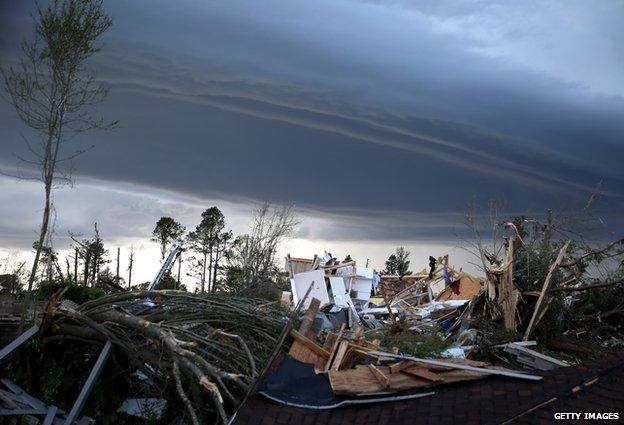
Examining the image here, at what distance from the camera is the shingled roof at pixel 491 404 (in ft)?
20.5

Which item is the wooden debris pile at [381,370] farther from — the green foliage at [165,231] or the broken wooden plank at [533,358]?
the green foliage at [165,231]

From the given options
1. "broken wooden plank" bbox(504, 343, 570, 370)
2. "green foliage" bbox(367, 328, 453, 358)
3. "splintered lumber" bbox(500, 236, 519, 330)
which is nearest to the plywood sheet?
"splintered lumber" bbox(500, 236, 519, 330)

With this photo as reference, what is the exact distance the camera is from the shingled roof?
626cm

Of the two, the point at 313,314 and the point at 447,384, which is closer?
the point at 447,384

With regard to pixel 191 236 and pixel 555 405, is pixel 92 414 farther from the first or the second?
pixel 191 236

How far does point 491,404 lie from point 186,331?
14.8 feet

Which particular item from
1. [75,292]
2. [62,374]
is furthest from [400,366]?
[75,292]

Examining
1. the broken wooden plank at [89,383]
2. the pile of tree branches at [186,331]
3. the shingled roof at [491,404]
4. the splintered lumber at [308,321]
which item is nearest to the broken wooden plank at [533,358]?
the shingled roof at [491,404]

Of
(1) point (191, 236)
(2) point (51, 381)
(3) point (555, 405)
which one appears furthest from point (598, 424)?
(1) point (191, 236)

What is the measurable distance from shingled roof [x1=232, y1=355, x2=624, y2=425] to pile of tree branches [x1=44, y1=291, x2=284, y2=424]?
4.20 ft

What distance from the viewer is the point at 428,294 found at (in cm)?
2342

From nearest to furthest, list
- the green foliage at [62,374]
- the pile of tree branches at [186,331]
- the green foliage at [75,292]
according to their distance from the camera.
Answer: the pile of tree branches at [186,331], the green foliage at [62,374], the green foliage at [75,292]

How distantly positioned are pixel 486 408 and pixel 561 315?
8.98 m

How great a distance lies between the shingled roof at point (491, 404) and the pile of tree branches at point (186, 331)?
1.28 metres
